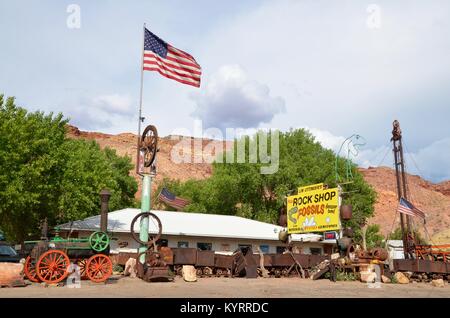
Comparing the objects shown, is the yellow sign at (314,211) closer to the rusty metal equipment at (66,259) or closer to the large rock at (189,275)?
the large rock at (189,275)

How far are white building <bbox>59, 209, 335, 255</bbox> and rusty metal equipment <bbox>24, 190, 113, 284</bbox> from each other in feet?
34.7

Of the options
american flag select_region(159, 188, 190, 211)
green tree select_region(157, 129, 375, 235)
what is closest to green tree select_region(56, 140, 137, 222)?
american flag select_region(159, 188, 190, 211)

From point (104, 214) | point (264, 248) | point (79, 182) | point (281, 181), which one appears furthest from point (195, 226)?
point (281, 181)

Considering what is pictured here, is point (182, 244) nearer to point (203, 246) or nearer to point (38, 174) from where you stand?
point (203, 246)

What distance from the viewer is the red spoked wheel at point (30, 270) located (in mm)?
15961

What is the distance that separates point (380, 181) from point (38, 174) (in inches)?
4793

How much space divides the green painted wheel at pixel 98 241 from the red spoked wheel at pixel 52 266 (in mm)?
1164

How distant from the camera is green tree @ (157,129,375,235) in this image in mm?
45125

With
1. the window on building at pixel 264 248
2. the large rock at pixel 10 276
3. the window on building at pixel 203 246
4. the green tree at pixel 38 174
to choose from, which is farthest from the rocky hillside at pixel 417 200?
the large rock at pixel 10 276

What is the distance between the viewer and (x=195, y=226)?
3303cm

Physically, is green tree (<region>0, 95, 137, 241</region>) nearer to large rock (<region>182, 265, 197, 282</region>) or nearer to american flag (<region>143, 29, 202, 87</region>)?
american flag (<region>143, 29, 202, 87</region>)

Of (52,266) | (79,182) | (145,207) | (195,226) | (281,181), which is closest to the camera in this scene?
(52,266)
